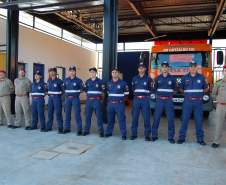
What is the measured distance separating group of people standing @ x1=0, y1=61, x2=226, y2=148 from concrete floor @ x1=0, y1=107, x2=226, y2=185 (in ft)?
1.25

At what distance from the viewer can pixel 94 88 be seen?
266 inches

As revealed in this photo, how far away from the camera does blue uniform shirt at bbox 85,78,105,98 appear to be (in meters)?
6.74

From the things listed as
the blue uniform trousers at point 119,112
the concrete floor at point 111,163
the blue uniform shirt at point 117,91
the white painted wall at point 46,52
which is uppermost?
the white painted wall at point 46,52

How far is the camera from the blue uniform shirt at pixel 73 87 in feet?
22.7

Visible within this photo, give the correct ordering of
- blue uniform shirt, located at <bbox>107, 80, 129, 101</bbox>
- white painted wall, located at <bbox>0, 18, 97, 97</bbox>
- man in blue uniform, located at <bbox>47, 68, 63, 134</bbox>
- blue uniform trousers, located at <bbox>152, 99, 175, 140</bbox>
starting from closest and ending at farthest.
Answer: blue uniform trousers, located at <bbox>152, 99, 175, 140</bbox>
blue uniform shirt, located at <bbox>107, 80, 129, 101</bbox>
man in blue uniform, located at <bbox>47, 68, 63, 134</bbox>
white painted wall, located at <bbox>0, 18, 97, 97</bbox>

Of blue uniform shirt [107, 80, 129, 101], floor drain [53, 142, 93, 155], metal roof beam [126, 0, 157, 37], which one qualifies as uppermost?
metal roof beam [126, 0, 157, 37]

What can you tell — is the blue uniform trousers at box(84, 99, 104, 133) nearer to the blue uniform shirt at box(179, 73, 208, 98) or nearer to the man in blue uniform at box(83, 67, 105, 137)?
the man in blue uniform at box(83, 67, 105, 137)

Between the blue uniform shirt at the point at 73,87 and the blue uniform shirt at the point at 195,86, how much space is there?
2.52 m

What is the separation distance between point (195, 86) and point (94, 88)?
7.65 feet

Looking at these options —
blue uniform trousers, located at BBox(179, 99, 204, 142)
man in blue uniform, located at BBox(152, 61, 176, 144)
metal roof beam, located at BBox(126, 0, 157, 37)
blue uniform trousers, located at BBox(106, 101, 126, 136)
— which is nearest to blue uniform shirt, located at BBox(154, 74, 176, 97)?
man in blue uniform, located at BBox(152, 61, 176, 144)

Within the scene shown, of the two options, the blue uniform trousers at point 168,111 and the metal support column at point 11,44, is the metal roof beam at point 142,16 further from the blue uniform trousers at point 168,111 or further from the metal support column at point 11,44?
the blue uniform trousers at point 168,111

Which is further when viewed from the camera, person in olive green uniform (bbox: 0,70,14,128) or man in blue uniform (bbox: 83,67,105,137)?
person in olive green uniform (bbox: 0,70,14,128)

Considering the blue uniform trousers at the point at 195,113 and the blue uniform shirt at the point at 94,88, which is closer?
the blue uniform trousers at the point at 195,113

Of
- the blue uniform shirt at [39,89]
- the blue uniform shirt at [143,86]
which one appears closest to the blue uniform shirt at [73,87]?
the blue uniform shirt at [39,89]
